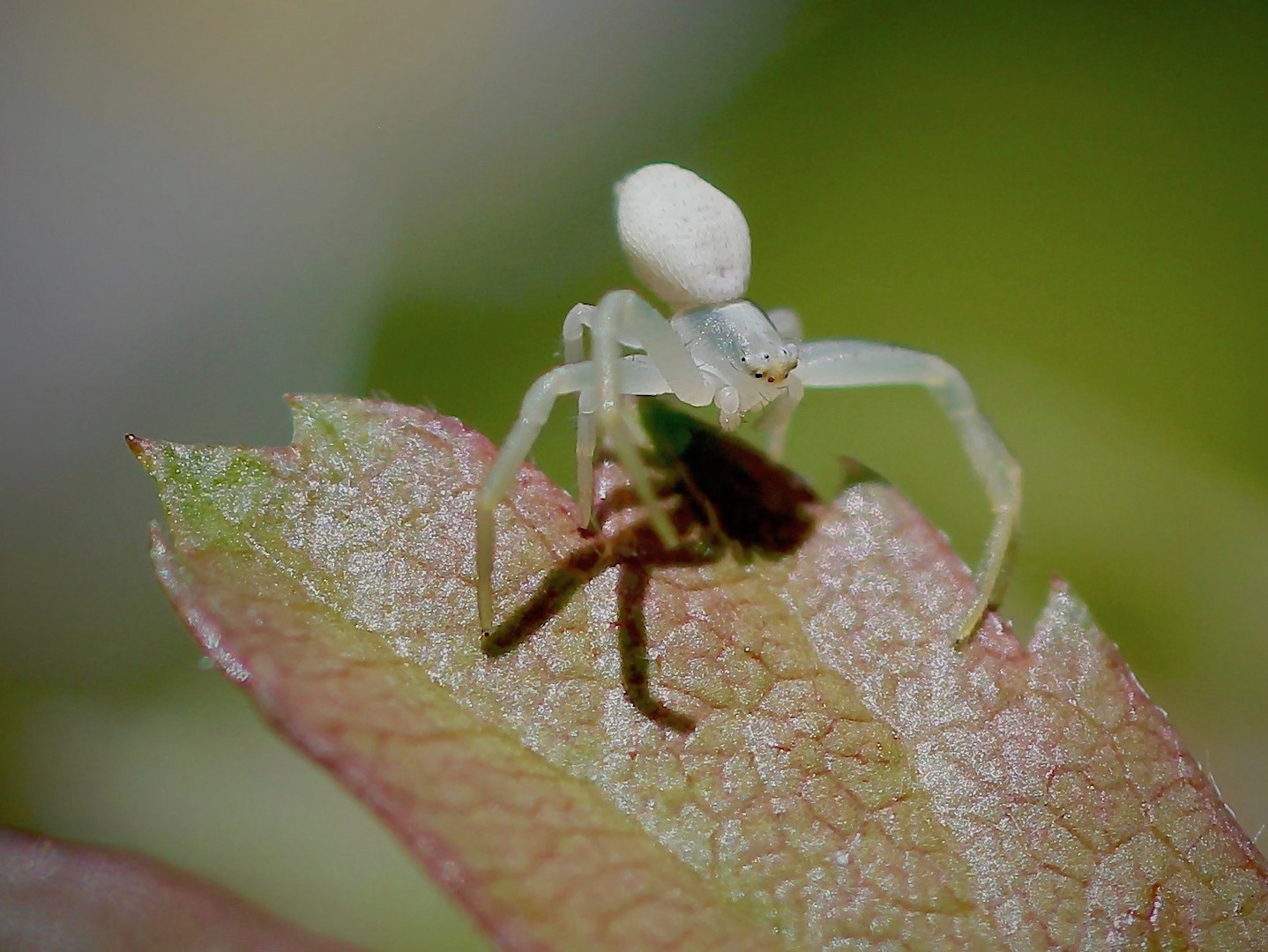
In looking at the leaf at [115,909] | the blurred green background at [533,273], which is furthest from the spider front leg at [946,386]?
the leaf at [115,909]

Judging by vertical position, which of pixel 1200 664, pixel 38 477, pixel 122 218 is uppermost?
pixel 1200 664

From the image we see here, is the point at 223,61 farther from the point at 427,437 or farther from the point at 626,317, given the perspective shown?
the point at 427,437

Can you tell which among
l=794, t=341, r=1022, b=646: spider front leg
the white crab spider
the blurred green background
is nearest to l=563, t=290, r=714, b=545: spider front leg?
the white crab spider

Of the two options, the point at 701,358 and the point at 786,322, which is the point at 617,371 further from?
the point at 786,322

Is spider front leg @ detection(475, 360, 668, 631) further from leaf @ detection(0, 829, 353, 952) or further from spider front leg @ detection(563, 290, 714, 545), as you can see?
leaf @ detection(0, 829, 353, 952)

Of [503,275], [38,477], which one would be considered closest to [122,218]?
[38,477]

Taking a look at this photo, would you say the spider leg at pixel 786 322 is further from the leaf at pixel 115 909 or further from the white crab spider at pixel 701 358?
the leaf at pixel 115 909
